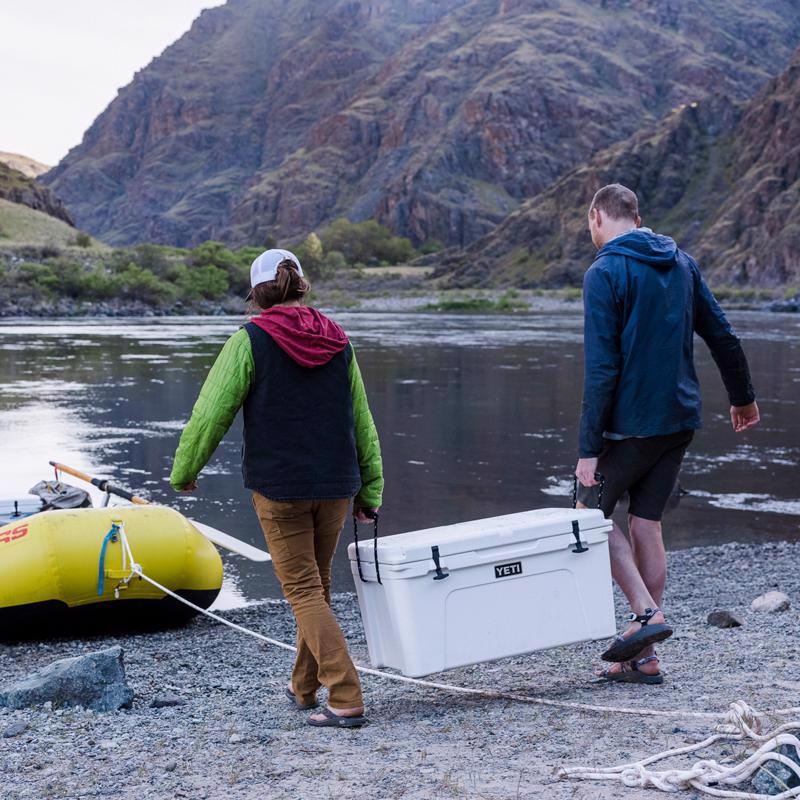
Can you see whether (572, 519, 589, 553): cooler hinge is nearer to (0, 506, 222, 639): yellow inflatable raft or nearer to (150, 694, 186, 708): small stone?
(150, 694, 186, 708): small stone

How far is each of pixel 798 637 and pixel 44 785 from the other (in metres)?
4.14

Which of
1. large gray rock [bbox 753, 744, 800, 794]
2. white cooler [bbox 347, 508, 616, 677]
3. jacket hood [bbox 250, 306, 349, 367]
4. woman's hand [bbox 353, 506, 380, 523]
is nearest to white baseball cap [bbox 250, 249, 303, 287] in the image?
jacket hood [bbox 250, 306, 349, 367]

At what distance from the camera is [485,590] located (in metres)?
5.02

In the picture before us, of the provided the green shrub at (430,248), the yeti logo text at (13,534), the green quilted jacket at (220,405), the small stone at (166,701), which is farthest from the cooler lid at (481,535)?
the green shrub at (430,248)

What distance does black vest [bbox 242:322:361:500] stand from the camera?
482cm

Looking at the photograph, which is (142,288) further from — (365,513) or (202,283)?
(365,513)

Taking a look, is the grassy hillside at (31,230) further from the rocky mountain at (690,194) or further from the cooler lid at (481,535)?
the cooler lid at (481,535)

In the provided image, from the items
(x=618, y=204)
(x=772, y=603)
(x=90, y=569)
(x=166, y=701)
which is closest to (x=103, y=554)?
(x=90, y=569)

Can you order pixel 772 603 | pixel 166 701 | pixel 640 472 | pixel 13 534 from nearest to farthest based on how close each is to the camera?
pixel 640 472
pixel 166 701
pixel 13 534
pixel 772 603

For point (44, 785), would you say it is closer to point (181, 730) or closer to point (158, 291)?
point (181, 730)

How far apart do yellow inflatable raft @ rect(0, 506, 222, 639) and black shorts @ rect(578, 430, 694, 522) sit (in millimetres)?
3160

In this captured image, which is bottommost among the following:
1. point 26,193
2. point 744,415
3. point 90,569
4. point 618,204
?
point 90,569

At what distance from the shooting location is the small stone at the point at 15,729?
4996mm

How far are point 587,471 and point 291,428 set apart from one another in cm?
135
